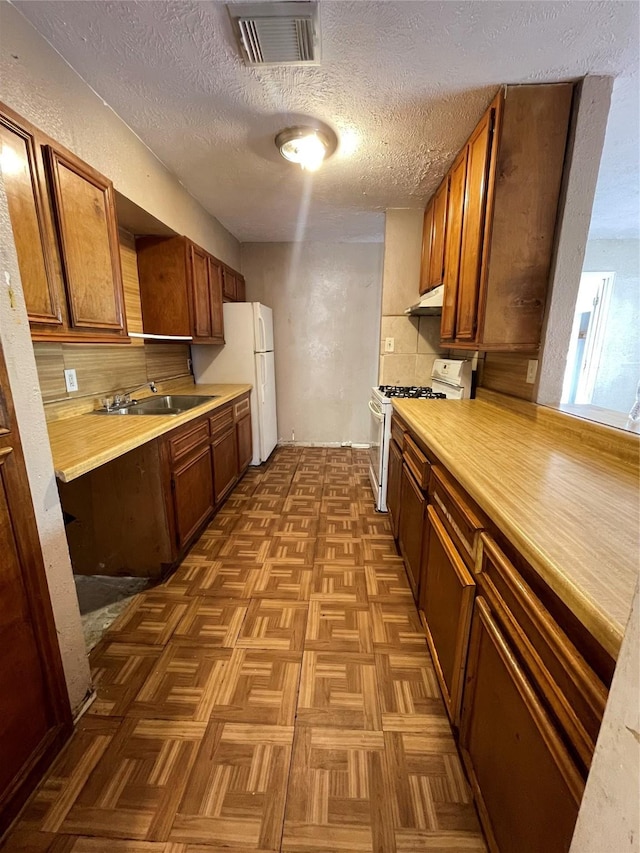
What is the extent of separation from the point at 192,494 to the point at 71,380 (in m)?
0.94

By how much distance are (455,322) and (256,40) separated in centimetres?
152

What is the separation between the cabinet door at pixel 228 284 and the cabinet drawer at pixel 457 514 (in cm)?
284

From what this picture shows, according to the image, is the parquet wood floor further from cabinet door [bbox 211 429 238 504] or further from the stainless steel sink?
the stainless steel sink

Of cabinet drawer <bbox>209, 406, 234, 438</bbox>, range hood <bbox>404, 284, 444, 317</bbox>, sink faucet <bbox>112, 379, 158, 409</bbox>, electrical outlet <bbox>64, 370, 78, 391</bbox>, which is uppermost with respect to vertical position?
range hood <bbox>404, 284, 444, 317</bbox>

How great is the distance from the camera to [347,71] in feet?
4.74

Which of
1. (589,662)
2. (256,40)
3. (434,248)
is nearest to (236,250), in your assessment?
(434,248)

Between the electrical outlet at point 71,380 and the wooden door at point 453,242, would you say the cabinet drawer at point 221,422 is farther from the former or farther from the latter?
the wooden door at point 453,242

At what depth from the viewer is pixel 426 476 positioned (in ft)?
4.82

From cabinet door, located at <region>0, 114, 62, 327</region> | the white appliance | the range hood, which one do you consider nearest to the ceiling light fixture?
the range hood

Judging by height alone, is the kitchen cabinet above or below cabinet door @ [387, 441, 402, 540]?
above

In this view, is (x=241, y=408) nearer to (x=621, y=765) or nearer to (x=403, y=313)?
(x=403, y=313)

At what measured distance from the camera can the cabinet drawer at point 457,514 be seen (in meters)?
0.96

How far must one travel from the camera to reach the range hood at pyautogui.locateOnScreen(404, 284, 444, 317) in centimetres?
234

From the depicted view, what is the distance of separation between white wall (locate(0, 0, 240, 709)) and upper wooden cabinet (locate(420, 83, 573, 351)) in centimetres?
182
